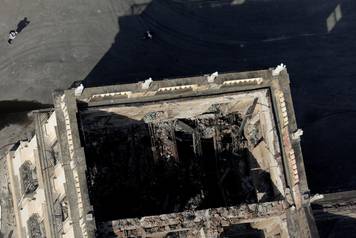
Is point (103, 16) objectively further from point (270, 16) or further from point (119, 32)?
point (270, 16)

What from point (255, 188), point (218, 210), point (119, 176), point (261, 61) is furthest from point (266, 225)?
point (261, 61)

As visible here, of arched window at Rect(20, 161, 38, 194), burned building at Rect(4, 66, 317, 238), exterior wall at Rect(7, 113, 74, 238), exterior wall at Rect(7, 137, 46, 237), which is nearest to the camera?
burned building at Rect(4, 66, 317, 238)

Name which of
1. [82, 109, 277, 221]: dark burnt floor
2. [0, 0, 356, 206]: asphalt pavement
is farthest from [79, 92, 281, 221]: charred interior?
[0, 0, 356, 206]: asphalt pavement

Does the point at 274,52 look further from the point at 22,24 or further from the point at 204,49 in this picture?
the point at 22,24

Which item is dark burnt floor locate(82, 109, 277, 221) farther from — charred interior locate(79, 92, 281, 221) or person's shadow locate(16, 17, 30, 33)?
person's shadow locate(16, 17, 30, 33)

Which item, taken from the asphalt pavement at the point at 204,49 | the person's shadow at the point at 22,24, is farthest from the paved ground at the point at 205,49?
the person's shadow at the point at 22,24

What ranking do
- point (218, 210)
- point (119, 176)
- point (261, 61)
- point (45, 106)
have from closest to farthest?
point (218, 210) → point (119, 176) → point (45, 106) → point (261, 61)
